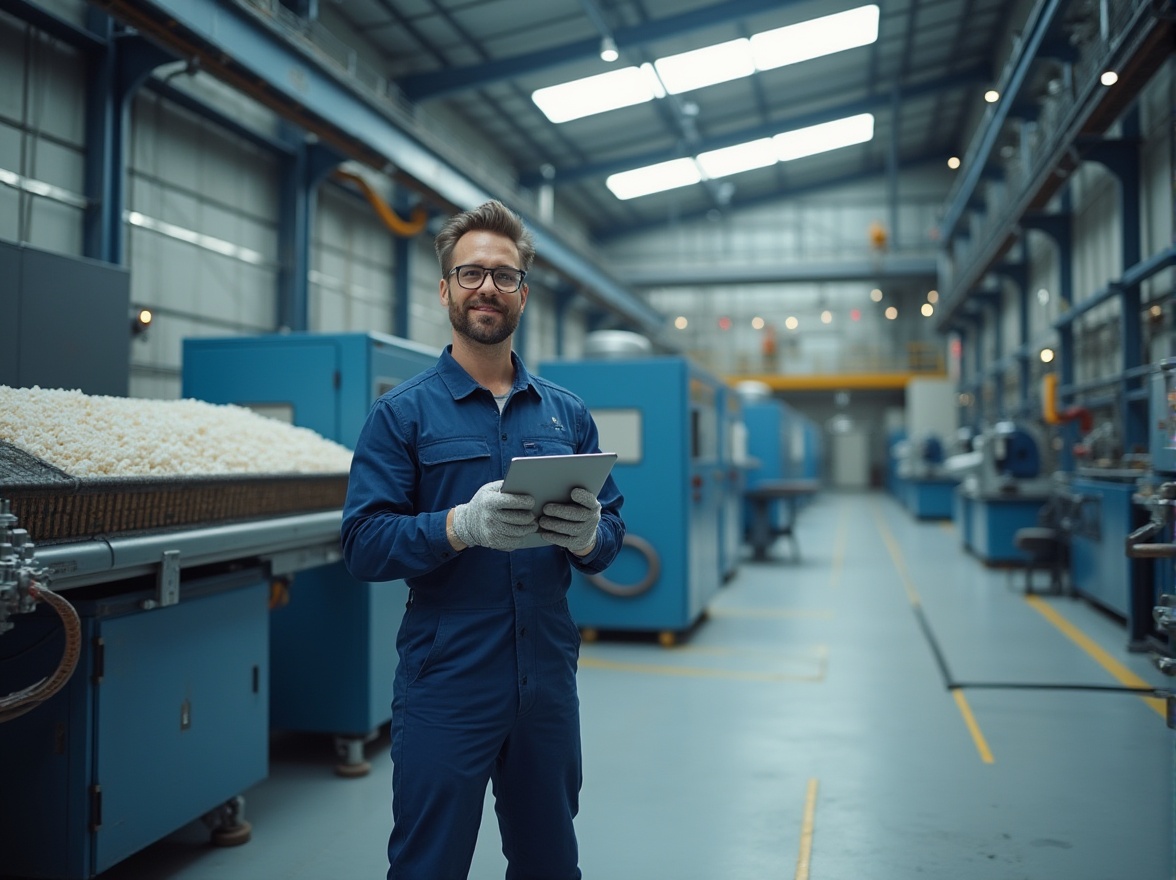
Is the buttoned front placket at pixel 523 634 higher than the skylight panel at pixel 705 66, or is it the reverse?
the skylight panel at pixel 705 66

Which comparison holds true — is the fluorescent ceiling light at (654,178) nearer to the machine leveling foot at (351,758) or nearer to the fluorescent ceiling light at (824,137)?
the fluorescent ceiling light at (824,137)

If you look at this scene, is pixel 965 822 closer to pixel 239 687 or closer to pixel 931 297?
pixel 239 687

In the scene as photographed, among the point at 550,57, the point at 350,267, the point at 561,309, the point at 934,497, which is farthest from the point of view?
the point at 561,309

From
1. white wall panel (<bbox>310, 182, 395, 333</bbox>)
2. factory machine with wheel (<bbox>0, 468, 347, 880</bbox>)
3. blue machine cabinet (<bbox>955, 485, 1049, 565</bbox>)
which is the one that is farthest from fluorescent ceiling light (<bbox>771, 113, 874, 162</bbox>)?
factory machine with wheel (<bbox>0, 468, 347, 880</bbox>)

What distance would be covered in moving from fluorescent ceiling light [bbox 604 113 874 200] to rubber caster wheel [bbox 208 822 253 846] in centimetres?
2001

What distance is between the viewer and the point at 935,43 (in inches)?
757

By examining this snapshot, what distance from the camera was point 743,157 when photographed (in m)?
23.8

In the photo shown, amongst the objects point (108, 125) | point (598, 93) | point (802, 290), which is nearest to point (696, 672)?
point (108, 125)

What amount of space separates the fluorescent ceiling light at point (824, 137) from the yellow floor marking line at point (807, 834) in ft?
65.6

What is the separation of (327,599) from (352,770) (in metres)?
0.82

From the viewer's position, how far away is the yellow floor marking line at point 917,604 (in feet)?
15.7

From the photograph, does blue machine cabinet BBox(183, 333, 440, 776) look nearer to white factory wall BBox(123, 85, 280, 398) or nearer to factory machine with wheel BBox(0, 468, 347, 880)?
factory machine with wheel BBox(0, 468, 347, 880)

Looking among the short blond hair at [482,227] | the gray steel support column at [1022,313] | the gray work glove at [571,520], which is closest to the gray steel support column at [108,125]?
the short blond hair at [482,227]

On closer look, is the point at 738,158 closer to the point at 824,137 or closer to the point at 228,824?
the point at 824,137
